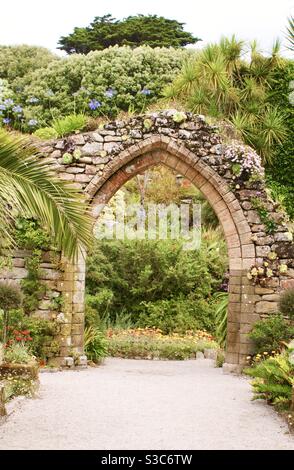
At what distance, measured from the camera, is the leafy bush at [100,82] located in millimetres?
22094

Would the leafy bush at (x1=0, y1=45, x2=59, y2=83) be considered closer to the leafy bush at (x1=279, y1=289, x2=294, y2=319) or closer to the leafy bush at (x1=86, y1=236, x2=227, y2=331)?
the leafy bush at (x1=86, y1=236, x2=227, y2=331)

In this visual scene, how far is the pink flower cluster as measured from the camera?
1171 centimetres

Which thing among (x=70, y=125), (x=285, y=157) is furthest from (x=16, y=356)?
(x=285, y=157)

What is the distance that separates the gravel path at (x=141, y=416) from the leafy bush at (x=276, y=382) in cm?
15

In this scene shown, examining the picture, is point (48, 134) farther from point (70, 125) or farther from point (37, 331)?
point (37, 331)

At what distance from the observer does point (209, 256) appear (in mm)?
17250

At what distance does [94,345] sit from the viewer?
12375 millimetres

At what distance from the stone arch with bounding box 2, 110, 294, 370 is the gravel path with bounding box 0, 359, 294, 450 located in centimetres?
125

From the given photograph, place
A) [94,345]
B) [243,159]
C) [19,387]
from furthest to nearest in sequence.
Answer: [94,345] → [243,159] → [19,387]

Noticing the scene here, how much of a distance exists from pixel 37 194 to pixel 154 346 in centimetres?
815

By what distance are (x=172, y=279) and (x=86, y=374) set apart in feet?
18.9

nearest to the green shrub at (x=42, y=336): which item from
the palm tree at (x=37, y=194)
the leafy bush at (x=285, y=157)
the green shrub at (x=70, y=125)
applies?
the green shrub at (x=70, y=125)

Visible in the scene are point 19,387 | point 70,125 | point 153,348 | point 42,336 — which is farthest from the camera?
point 153,348

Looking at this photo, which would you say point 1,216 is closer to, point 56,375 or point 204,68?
point 56,375
